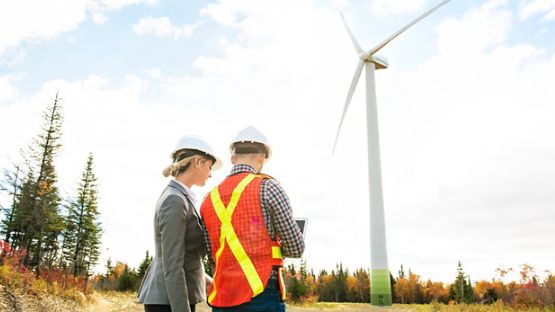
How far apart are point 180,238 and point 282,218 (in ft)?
2.41

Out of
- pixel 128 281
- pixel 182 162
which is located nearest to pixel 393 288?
pixel 128 281

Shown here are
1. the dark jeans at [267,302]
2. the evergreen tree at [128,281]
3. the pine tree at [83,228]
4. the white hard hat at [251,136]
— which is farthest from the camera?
the evergreen tree at [128,281]

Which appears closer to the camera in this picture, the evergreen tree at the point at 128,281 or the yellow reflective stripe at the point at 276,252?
the yellow reflective stripe at the point at 276,252

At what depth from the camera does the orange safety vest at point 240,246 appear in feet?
9.97

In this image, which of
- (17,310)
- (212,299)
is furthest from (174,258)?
(17,310)

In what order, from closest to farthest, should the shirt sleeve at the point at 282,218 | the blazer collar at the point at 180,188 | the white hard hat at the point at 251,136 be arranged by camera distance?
the shirt sleeve at the point at 282,218 → the white hard hat at the point at 251,136 → the blazer collar at the point at 180,188

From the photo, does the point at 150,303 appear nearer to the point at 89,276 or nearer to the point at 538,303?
the point at 538,303

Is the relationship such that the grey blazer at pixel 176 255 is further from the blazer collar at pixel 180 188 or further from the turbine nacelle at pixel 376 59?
the turbine nacelle at pixel 376 59

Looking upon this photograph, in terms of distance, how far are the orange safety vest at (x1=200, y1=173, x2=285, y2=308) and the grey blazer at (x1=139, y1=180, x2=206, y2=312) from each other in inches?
8.6

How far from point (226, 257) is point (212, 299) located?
0.33 m

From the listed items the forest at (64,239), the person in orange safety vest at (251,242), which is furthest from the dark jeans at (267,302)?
the forest at (64,239)

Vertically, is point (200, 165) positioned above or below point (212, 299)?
above

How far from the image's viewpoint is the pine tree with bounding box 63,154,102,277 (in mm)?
40438

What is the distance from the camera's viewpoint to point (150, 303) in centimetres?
352
